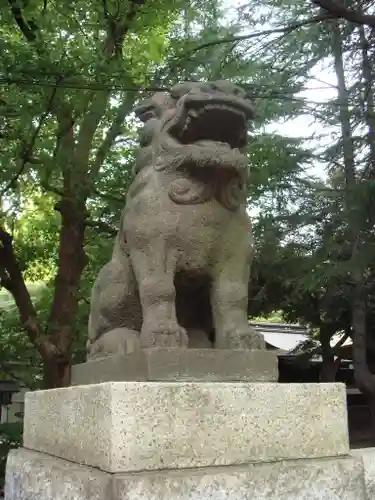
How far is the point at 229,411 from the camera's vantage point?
2059 millimetres

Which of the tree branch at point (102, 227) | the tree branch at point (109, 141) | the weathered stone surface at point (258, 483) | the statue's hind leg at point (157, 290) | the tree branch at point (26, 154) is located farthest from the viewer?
the tree branch at point (102, 227)

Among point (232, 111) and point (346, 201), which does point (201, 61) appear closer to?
point (346, 201)

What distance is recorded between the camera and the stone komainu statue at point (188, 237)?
7.62 ft

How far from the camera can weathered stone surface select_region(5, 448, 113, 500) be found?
1.84 metres

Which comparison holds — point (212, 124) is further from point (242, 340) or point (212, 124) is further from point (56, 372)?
point (56, 372)

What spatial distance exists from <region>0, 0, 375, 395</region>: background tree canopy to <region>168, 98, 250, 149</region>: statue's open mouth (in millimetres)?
2772

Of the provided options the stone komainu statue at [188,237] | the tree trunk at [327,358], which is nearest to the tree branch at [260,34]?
the stone komainu statue at [188,237]

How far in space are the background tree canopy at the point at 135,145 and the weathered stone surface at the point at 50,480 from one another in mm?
3252

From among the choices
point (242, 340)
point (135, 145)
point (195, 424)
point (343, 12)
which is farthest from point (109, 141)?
point (195, 424)

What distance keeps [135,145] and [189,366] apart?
606 centimetres

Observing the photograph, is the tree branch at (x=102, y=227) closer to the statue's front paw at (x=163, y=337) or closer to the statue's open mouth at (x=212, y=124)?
the statue's open mouth at (x=212, y=124)

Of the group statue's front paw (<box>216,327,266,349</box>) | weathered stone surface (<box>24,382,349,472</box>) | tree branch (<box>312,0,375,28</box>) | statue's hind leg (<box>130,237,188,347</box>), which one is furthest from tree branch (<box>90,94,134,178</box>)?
weathered stone surface (<box>24,382,349,472</box>)

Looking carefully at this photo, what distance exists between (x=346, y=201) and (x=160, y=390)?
5.39 meters

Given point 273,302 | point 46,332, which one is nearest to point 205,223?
point 46,332
